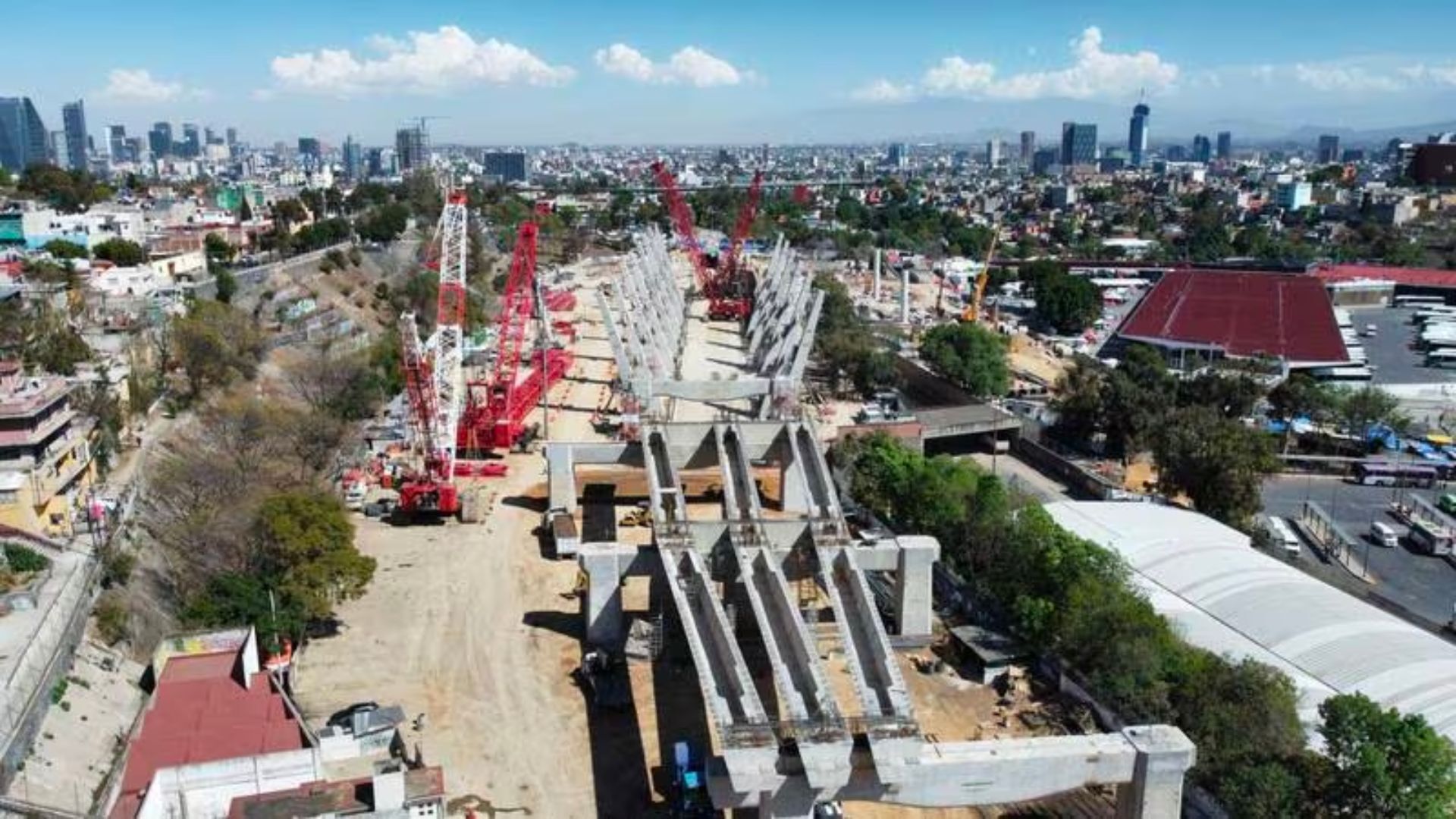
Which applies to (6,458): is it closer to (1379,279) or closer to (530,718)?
(530,718)

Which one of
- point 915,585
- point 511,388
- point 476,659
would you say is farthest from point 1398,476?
point 476,659

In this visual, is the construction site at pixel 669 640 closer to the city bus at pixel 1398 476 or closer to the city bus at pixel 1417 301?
the city bus at pixel 1398 476

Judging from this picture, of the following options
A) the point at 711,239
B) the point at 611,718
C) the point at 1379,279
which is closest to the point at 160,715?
the point at 611,718

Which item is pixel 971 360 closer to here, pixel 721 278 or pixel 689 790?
pixel 721 278

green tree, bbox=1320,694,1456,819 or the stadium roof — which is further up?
green tree, bbox=1320,694,1456,819

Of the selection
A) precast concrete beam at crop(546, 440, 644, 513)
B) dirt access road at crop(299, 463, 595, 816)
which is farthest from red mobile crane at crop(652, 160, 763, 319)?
dirt access road at crop(299, 463, 595, 816)

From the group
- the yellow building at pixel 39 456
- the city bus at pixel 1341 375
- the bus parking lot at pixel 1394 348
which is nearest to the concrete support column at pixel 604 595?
the yellow building at pixel 39 456

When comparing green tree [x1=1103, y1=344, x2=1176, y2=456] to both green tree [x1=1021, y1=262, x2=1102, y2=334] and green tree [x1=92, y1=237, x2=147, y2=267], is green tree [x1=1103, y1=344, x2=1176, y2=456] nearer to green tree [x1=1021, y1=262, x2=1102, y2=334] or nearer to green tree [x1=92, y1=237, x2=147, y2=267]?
green tree [x1=1021, y1=262, x2=1102, y2=334]
